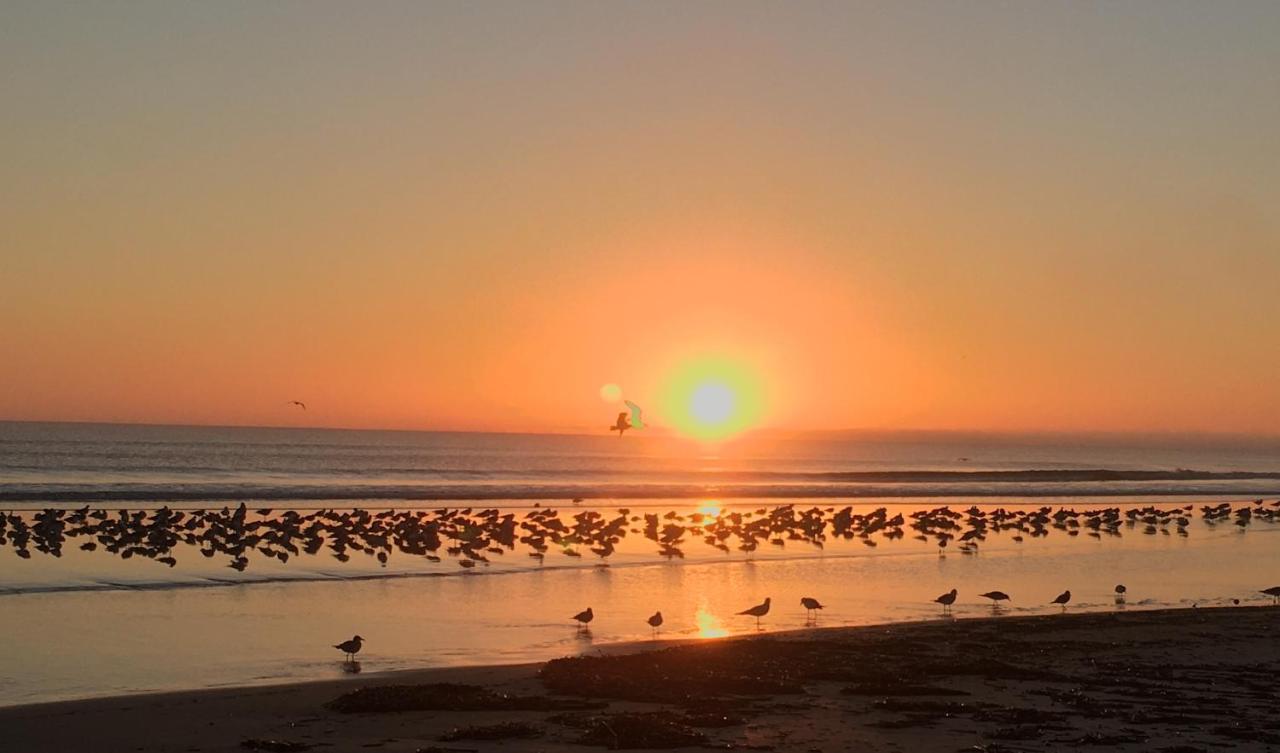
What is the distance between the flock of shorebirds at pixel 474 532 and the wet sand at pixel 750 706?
1332 cm

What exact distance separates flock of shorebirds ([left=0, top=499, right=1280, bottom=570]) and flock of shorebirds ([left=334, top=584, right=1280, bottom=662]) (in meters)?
8.84

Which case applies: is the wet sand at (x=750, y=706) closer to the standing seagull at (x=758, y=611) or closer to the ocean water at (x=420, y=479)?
the standing seagull at (x=758, y=611)

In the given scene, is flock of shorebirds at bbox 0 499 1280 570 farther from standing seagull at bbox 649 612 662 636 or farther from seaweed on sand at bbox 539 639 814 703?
seaweed on sand at bbox 539 639 814 703

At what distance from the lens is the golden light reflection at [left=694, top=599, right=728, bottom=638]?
18906mm

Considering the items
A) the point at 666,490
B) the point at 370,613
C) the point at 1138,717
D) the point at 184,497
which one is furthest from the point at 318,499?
the point at 1138,717

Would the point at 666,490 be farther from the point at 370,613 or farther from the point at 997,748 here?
the point at 997,748

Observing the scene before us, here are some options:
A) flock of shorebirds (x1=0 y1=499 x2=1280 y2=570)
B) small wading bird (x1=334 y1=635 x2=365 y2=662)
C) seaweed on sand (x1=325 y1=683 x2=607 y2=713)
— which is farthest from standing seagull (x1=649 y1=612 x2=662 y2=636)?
flock of shorebirds (x1=0 y1=499 x2=1280 y2=570)

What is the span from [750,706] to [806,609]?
352 inches

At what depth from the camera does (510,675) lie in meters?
14.7

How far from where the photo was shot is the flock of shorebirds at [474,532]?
102 feet

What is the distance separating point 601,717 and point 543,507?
42.8 metres

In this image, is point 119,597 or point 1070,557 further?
point 1070,557

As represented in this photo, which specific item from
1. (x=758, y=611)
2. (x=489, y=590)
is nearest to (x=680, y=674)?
(x=758, y=611)

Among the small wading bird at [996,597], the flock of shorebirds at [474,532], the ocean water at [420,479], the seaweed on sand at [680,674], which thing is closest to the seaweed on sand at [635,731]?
the seaweed on sand at [680,674]
